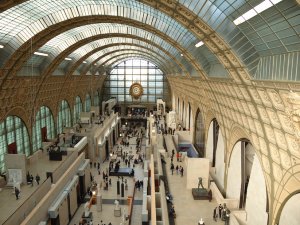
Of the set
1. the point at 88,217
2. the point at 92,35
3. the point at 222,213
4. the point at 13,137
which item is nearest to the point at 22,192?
the point at 88,217

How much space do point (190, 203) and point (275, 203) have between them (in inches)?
298

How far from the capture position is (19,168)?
24.6m

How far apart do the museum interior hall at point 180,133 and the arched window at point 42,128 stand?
0.29m

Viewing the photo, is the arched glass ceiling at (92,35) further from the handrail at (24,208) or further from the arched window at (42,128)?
the handrail at (24,208)

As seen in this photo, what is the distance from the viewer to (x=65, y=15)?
29.7m

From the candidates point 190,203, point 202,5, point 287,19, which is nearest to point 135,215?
point 190,203

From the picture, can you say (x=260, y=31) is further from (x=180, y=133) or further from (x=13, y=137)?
(x=180, y=133)

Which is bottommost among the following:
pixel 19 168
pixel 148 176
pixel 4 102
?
pixel 148 176

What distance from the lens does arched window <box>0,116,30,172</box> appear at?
33.3 m

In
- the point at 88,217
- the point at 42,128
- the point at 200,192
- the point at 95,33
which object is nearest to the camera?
the point at 200,192

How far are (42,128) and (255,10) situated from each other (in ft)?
123

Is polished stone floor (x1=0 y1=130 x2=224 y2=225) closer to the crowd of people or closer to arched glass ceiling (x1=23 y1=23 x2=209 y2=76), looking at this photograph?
the crowd of people

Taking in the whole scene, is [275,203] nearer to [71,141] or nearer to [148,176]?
[148,176]

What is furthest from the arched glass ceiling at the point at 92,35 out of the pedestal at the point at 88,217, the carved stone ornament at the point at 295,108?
the carved stone ornament at the point at 295,108
